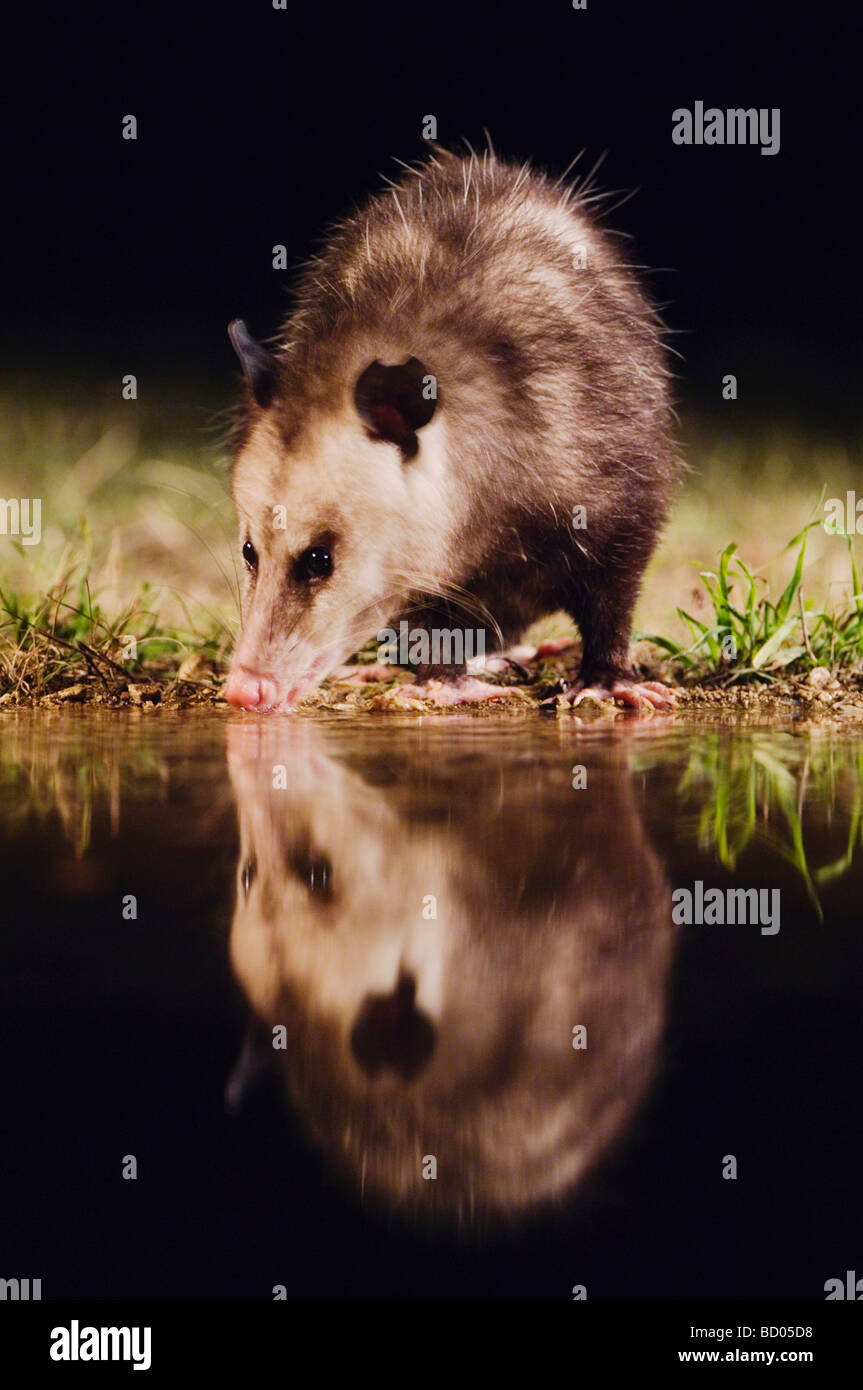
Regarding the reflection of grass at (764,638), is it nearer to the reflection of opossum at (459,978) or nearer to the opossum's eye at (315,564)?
Result: the opossum's eye at (315,564)

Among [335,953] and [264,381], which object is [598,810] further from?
[264,381]

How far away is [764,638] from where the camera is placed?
16.2 feet

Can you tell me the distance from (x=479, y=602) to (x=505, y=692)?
14.2 inches

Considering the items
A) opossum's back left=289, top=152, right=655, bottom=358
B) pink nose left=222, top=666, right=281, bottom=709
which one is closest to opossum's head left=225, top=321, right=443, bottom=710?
pink nose left=222, top=666, right=281, bottom=709

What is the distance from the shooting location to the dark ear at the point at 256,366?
439 centimetres

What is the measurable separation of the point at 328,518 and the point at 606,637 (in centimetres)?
111

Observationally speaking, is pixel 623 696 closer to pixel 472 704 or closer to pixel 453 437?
pixel 472 704

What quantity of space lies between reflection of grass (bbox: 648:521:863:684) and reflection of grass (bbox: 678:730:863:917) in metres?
0.90

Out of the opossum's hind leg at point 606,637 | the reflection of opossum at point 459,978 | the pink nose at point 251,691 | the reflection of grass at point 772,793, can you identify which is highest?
the opossum's hind leg at point 606,637

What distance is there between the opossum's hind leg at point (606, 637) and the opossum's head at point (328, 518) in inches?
28.7

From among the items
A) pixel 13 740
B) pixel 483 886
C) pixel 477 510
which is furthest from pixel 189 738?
pixel 483 886

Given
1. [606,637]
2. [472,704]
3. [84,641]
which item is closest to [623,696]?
[606,637]

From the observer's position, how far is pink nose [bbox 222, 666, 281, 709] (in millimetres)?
4152

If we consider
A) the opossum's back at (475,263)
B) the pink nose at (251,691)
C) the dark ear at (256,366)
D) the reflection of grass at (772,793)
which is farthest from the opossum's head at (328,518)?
the reflection of grass at (772,793)
